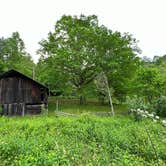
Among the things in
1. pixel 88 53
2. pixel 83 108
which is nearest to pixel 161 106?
pixel 83 108

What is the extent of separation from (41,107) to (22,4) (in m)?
10.2

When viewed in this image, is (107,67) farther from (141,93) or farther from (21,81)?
(21,81)

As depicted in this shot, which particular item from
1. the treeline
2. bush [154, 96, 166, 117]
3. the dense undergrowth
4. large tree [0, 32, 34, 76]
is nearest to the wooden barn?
the treeline

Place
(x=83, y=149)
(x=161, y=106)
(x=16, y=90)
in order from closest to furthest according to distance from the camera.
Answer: (x=83, y=149) < (x=161, y=106) < (x=16, y=90)

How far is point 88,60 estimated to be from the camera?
21812 millimetres

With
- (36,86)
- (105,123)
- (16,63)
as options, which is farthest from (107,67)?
(16,63)

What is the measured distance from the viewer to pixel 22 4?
1153cm

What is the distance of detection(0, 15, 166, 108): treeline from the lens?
21.3m

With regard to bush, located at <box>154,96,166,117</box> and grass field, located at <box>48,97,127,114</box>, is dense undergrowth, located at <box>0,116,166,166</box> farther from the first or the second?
grass field, located at <box>48,97,127,114</box>

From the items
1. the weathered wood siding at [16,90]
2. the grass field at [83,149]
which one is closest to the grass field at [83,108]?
the weathered wood siding at [16,90]

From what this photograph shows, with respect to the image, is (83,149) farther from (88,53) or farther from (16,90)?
(88,53)

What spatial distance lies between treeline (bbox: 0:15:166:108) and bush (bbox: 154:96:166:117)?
215cm

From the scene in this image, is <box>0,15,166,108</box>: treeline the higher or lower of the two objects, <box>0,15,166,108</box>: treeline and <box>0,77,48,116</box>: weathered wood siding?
the higher

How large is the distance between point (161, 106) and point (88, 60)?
29.1 feet
